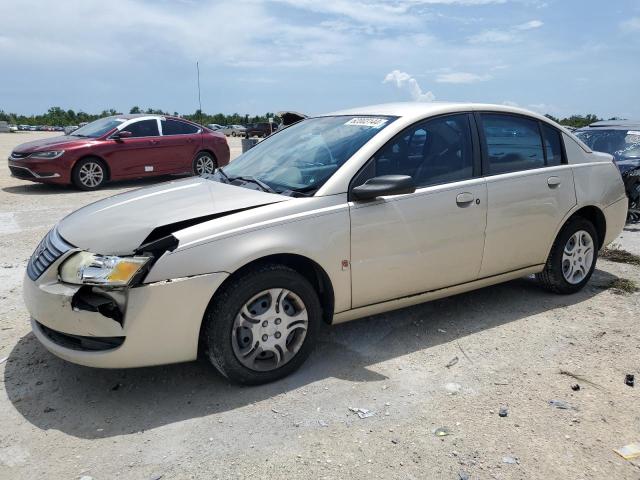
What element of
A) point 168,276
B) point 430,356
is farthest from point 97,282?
point 430,356

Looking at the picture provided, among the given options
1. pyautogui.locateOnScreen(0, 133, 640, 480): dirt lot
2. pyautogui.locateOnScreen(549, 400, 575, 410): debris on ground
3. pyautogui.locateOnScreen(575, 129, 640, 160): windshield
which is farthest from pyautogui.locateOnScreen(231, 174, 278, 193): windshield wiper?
A: pyautogui.locateOnScreen(575, 129, 640, 160): windshield

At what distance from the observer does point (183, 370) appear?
3.55m

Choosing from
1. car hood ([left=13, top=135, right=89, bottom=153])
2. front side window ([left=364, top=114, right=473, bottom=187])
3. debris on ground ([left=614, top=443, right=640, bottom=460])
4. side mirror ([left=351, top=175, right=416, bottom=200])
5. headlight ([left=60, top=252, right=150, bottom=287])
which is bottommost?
debris on ground ([left=614, top=443, right=640, bottom=460])

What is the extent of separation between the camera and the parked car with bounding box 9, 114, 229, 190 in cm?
1054

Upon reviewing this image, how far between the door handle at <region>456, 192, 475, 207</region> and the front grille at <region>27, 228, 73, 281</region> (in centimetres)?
255

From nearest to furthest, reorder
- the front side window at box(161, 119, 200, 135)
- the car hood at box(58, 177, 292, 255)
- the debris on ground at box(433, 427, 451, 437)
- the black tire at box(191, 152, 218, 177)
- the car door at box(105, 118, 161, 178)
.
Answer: the debris on ground at box(433, 427, 451, 437) < the car hood at box(58, 177, 292, 255) < the car door at box(105, 118, 161, 178) < the front side window at box(161, 119, 200, 135) < the black tire at box(191, 152, 218, 177)

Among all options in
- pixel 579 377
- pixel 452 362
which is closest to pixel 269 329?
pixel 452 362

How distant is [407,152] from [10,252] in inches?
187

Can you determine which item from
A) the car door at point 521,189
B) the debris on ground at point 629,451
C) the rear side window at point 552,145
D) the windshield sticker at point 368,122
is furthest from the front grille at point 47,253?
the rear side window at point 552,145

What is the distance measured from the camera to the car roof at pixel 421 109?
4.01 m

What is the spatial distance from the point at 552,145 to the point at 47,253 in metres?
3.94

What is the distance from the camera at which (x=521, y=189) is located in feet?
14.1

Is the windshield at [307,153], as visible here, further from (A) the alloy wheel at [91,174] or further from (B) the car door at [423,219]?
(A) the alloy wheel at [91,174]

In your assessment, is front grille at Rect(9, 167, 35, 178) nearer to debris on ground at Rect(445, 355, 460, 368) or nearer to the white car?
the white car
